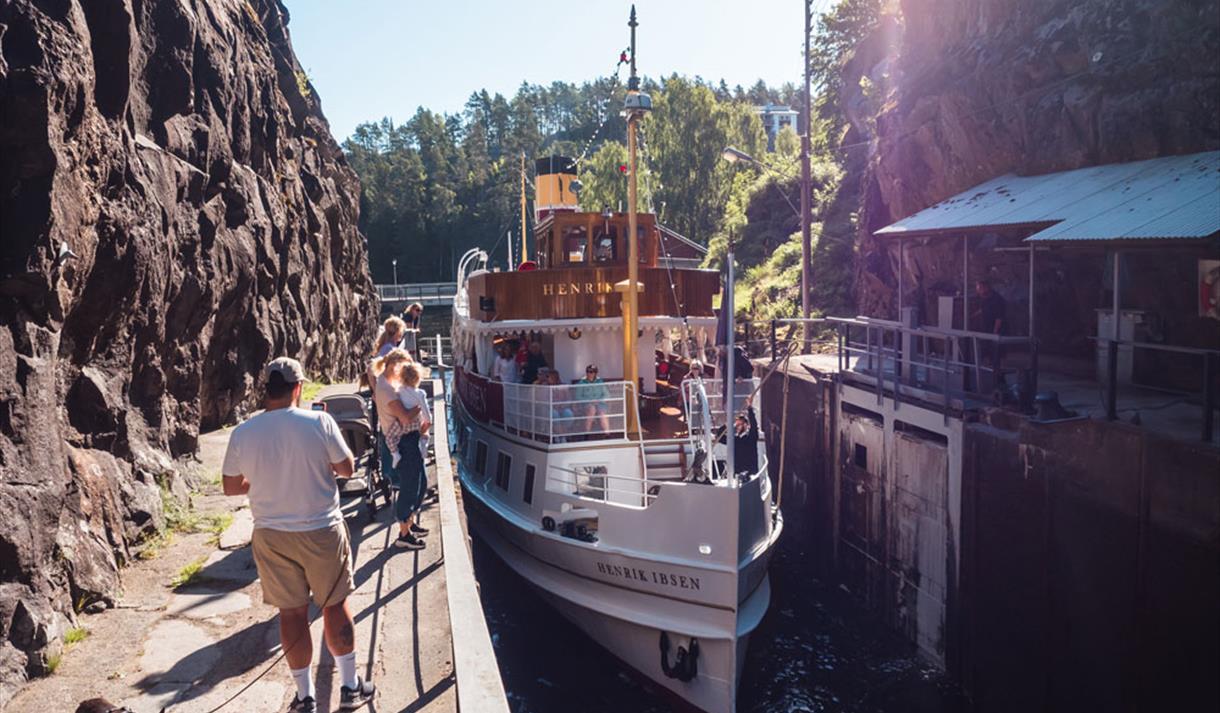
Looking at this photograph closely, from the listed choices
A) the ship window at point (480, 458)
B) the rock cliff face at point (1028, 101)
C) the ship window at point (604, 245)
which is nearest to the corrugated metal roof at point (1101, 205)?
the rock cliff face at point (1028, 101)

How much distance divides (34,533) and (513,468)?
353 inches

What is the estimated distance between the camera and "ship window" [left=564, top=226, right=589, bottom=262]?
1609 cm

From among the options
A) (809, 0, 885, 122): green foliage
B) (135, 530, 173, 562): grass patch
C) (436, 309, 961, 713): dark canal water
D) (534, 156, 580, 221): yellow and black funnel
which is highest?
(809, 0, 885, 122): green foliage

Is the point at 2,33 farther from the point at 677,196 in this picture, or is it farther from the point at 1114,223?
the point at 677,196

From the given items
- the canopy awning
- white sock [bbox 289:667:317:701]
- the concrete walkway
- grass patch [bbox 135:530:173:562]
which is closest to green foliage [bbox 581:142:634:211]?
the canopy awning

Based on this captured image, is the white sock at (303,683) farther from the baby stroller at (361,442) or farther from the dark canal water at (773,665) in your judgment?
the dark canal water at (773,665)

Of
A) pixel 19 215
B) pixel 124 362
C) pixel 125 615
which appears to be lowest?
pixel 125 615

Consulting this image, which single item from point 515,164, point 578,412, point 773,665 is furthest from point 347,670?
point 515,164

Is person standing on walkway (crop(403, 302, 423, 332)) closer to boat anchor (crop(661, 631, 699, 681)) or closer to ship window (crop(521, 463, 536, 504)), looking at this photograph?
ship window (crop(521, 463, 536, 504))

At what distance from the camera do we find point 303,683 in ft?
16.4

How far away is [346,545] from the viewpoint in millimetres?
5184

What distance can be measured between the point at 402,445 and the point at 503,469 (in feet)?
23.2

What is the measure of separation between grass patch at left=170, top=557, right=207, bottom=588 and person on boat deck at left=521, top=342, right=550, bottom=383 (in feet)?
25.2

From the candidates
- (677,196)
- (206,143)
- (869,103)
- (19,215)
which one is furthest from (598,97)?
(19,215)
